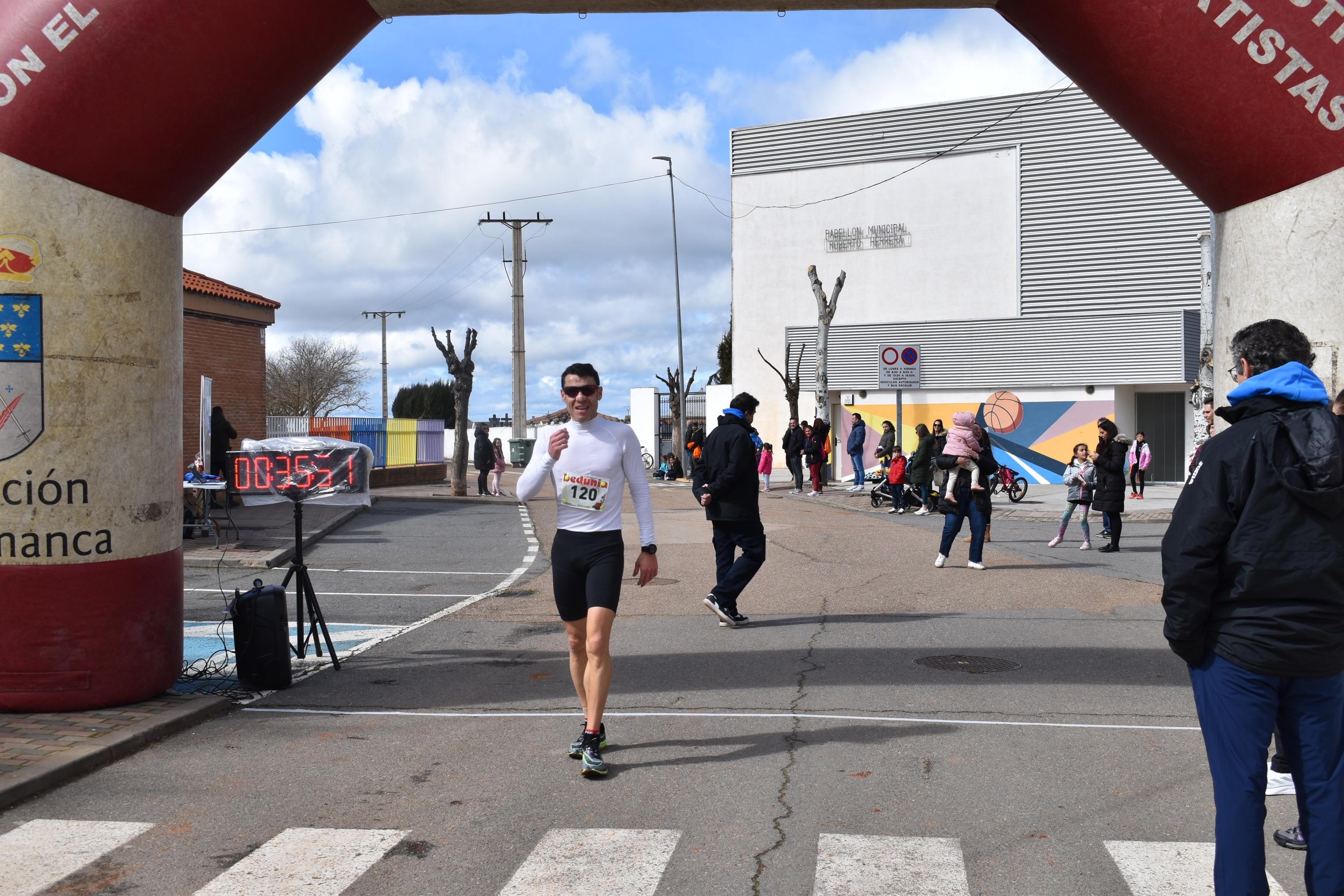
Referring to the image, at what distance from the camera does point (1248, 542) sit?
3549 millimetres

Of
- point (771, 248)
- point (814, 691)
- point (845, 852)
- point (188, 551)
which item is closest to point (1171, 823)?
point (845, 852)

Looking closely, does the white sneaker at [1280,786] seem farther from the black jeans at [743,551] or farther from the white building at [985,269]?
the white building at [985,269]

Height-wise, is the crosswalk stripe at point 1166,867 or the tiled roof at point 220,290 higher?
the tiled roof at point 220,290

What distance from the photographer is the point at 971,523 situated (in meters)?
13.8

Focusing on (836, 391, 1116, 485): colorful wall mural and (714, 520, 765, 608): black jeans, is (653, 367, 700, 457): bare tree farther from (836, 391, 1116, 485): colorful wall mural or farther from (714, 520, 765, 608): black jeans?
(714, 520, 765, 608): black jeans

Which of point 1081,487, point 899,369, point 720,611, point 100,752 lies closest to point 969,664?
point 720,611

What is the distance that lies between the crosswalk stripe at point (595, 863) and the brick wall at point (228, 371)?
19256mm

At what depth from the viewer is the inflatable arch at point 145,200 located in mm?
5949

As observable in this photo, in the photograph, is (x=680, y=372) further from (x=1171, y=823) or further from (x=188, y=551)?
(x=1171, y=823)

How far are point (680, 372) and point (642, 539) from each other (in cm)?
3650

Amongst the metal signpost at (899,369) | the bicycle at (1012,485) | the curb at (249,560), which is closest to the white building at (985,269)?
the metal signpost at (899,369)

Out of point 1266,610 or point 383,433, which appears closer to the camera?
point 1266,610

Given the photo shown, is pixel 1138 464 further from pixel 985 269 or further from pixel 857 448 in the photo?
pixel 985 269

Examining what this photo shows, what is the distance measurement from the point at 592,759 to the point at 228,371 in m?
21.7
